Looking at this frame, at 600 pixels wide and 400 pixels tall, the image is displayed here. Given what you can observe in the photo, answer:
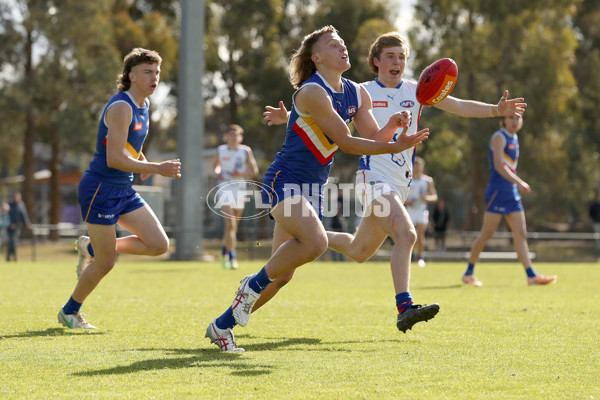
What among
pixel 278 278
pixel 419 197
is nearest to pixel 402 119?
pixel 278 278

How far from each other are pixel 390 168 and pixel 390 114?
629mm

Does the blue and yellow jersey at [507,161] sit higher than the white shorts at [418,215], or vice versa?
the blue and yellow jersey at [507,161]

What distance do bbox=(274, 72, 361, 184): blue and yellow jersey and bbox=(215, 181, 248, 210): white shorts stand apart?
9790mm

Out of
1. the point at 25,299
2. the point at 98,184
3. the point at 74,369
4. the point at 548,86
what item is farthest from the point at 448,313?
the point at 548,86

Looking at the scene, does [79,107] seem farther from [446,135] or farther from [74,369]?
[74,369]

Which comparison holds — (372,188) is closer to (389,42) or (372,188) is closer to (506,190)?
(389,42)

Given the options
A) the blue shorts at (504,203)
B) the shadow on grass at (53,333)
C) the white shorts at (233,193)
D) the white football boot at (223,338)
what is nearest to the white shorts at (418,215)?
the white shorts at (233,193)

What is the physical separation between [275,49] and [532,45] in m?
12.3

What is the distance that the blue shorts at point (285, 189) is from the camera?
20.0 feet

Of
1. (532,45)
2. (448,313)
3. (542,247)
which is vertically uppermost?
(532,45)

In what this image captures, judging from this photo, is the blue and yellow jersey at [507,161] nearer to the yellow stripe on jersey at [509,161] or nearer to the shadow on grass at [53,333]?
the yellow stripe on jersey at [509,161]

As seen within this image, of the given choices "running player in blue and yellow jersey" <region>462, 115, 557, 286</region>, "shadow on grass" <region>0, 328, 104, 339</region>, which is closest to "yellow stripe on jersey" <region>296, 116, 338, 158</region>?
"shadow on grass" <region>0, 328, 104, 339</region>

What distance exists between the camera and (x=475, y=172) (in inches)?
1398

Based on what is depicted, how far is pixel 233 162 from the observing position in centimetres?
1619
